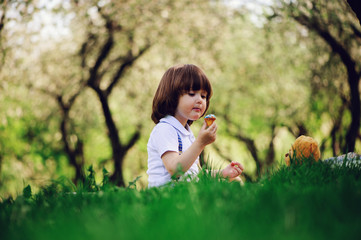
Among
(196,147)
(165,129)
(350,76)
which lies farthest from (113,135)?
(196,147)

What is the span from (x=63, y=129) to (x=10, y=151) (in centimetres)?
213

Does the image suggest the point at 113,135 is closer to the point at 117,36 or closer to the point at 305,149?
the point at 117,36

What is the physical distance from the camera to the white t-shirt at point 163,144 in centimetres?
300

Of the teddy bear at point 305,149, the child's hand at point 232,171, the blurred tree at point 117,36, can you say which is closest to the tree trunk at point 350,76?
the blurred tree at point 117,36

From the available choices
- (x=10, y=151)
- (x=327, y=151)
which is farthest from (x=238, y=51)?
(x=10, y=151)

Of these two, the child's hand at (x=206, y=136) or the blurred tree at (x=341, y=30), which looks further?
the blurred tree at (x=341, y=30)

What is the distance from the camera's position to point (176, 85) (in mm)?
3273

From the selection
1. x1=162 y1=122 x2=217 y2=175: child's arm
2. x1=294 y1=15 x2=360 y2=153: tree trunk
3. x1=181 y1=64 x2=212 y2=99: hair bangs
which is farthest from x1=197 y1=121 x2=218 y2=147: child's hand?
x1=294 y1=15 x2=360 y2=153: tree trunk

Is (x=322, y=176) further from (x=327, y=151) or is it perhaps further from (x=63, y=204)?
(x=327, y=151)

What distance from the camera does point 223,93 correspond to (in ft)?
38.1

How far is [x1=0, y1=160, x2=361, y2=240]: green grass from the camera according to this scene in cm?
132

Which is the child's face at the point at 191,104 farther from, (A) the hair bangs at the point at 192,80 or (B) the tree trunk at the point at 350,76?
(B) the tree trunk at the point at 350,76

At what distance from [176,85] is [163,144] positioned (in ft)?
2.07

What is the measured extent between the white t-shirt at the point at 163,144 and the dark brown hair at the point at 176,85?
15 centimetres
